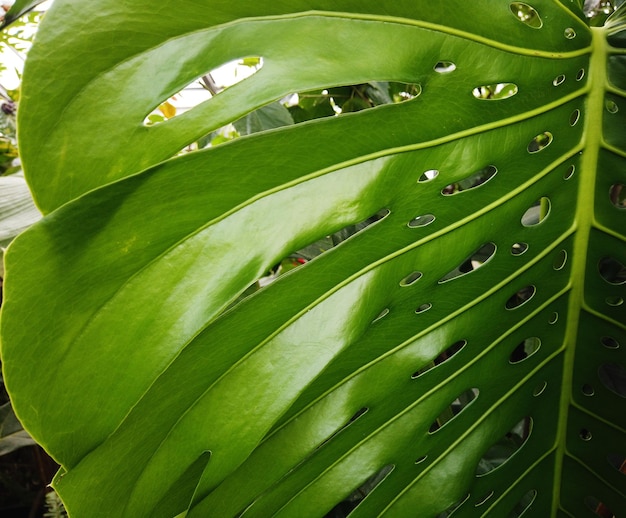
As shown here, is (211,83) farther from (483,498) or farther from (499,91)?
(483,498)

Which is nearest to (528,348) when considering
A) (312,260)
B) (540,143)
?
(540,143)

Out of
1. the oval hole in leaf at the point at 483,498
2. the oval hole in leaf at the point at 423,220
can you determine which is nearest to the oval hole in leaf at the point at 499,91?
the oval hole in leaf at the point at 423,220

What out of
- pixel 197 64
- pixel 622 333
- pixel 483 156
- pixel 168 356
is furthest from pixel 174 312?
pixel 622 333

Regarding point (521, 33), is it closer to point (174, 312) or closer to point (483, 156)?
point (483, 156)

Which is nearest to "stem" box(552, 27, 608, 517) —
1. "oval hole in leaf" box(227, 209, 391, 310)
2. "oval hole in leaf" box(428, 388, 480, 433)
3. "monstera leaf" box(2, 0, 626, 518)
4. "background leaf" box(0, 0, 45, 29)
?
"monstera leaf" box(2, 0, 626, 518)

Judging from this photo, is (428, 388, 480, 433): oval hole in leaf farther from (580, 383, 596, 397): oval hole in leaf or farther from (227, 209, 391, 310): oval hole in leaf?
(227, 209, 391, 310): oval hole in leaf

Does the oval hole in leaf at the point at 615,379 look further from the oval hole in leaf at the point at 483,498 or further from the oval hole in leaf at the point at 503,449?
the oval hole in leaf at the point at 483,498

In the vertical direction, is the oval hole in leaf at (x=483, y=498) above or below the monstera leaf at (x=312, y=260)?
below

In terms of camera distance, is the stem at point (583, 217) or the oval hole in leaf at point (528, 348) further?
the oval hole in leaf at point (528, 348)
